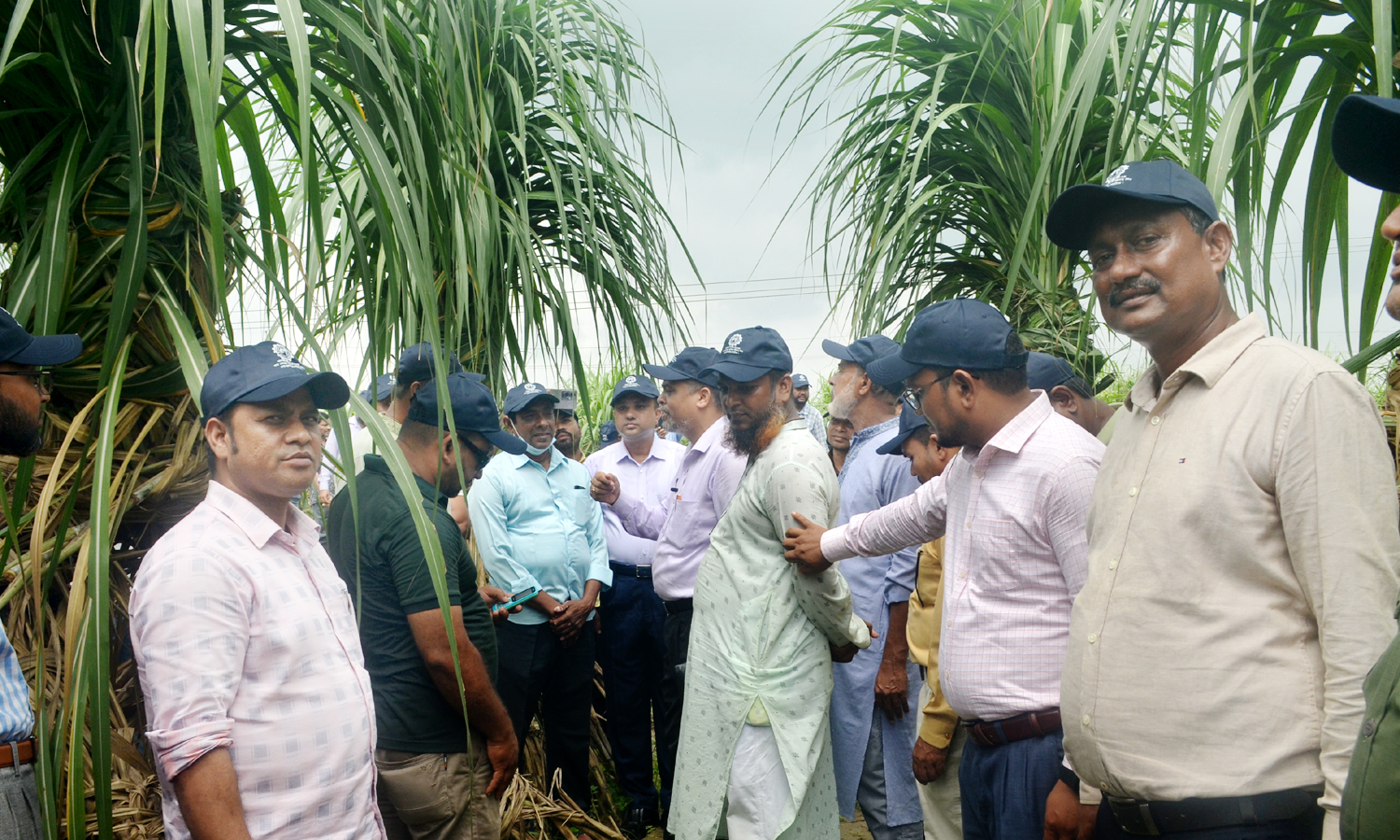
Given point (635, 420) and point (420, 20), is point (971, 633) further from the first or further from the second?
point (635, 420)

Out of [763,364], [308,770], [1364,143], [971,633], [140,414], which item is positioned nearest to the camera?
[1364,143]

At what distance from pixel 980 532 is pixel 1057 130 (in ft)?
2.80

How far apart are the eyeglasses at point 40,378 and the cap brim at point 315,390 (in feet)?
1.00

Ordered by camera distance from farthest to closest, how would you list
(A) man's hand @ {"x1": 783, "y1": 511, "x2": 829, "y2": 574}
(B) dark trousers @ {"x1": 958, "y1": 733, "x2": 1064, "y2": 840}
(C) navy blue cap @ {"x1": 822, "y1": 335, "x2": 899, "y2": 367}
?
(C) navy blue cap @ {"x1": 822, "y1": 335, "x2": 899, "y2": 367}, (A) man's hand @ {"x1": 783, "y1": 511, "x2": 829, "y2": 574}, (B) dark trousers @ {"x1": 958, "y1": 733, "x2": 1064, "y2": 840}

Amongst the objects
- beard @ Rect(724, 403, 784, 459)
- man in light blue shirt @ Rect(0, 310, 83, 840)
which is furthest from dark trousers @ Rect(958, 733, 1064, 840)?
man in light blue shirt @ Rect(0, 310, 83, 840)

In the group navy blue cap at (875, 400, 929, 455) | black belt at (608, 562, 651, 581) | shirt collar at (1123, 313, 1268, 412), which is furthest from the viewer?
black belt at (608, 562, 651, 581)

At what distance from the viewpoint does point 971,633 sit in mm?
2188

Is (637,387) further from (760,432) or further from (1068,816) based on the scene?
(1068,816)

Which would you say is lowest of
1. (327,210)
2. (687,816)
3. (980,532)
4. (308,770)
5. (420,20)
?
(687,816)

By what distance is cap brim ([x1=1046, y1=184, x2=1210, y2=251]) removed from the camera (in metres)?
1.75

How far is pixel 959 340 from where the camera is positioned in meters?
2.33

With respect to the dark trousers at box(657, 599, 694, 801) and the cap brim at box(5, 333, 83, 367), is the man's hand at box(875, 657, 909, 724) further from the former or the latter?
the cap brim at box(5, 333, 83, 367)

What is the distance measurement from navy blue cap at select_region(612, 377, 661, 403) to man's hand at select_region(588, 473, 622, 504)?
59cm

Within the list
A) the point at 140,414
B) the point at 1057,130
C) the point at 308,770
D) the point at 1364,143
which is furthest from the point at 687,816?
the point at 1364,143
